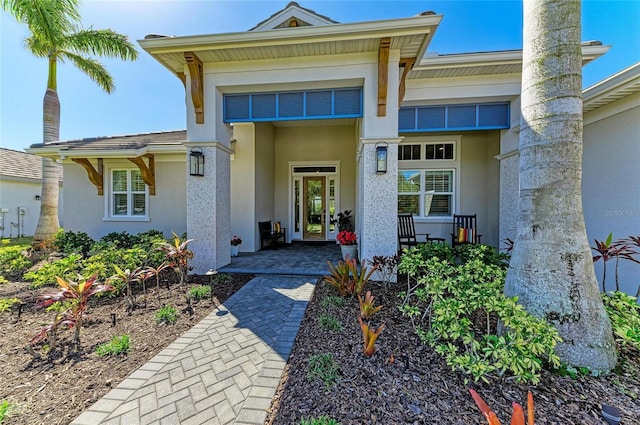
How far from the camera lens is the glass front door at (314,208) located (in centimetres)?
955

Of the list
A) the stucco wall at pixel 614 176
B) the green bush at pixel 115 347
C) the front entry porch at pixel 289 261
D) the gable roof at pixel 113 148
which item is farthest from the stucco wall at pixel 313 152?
the green bush at pixel 115 347

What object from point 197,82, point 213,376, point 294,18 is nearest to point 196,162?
point 197,82

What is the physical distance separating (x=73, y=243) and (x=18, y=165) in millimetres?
11204

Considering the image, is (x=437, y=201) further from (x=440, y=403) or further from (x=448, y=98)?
(x=440, y=403)

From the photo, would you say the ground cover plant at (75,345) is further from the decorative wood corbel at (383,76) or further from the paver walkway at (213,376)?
the decorative wood corbel at (383,76)

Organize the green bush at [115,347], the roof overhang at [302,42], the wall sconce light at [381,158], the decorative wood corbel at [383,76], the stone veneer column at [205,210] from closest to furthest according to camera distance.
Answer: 1. the green bush at [115,347]
2. the roof overhang at [302,42]
3. the decorative wood corbel at [383,76]
4. the wall sconce light at [381,158]
5. the stone veneer column at [205,210]

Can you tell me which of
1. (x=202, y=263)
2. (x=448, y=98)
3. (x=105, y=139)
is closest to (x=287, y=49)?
(x=448, y=98)

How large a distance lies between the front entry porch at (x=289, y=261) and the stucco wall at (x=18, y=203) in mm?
13307

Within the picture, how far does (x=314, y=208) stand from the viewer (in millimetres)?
9664

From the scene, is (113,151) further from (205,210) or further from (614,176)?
(614,176)

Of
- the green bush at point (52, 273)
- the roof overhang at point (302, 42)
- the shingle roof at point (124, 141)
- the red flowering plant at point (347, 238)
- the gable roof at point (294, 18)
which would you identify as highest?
the gable roof at point (294, 18)

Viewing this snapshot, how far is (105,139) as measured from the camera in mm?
8703

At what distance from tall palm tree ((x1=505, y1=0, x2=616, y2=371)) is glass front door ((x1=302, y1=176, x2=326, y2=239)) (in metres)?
7.38

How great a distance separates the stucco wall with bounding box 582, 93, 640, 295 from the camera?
3.74m
